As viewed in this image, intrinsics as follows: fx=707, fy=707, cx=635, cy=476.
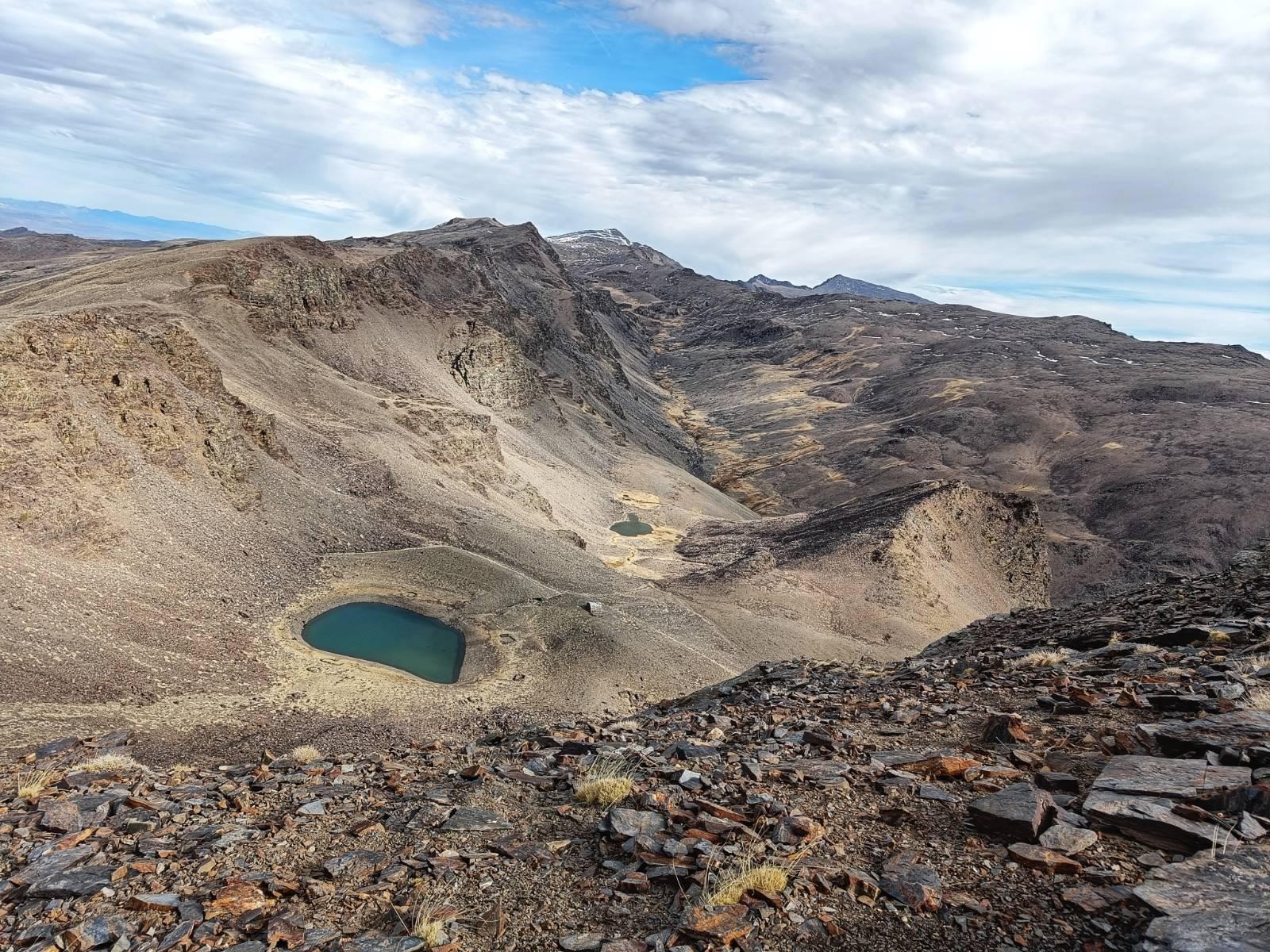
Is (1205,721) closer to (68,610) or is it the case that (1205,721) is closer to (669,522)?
(68,610)

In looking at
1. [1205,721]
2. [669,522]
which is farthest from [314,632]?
[669,522]

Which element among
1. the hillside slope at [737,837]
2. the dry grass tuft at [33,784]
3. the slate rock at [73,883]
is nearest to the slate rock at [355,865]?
the hillside slope at [737,837]

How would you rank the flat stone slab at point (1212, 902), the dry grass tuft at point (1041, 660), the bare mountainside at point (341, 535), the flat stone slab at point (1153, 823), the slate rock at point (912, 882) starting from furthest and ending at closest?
1. the bare mountainside at point (341, 535)
2. the dry grass tuft at point (1041, 660)
3. the flat stone slab at point (1153, 823)
4. the slate rock at point (912, 882)
5. the flat stone slab at point (1212, 902)

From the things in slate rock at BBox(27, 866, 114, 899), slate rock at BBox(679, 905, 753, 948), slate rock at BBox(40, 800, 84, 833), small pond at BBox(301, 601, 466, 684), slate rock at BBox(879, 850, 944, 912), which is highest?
slate rock at BBox(879, 850, 944, 912)

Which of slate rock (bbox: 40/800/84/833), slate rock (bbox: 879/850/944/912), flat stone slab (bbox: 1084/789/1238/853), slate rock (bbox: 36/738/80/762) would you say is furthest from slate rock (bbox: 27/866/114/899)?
flat stone slab (bbox: 1084/789/1238/853)

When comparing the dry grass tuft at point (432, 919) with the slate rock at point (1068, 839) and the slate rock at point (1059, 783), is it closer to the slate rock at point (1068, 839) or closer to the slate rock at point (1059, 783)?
the slate rock at point (1068, 839)

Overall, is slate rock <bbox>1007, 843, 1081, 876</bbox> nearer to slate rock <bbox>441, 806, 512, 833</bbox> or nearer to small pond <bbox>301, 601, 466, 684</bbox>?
slate rock <bbox>441, 806, 512, 833</bbox>
